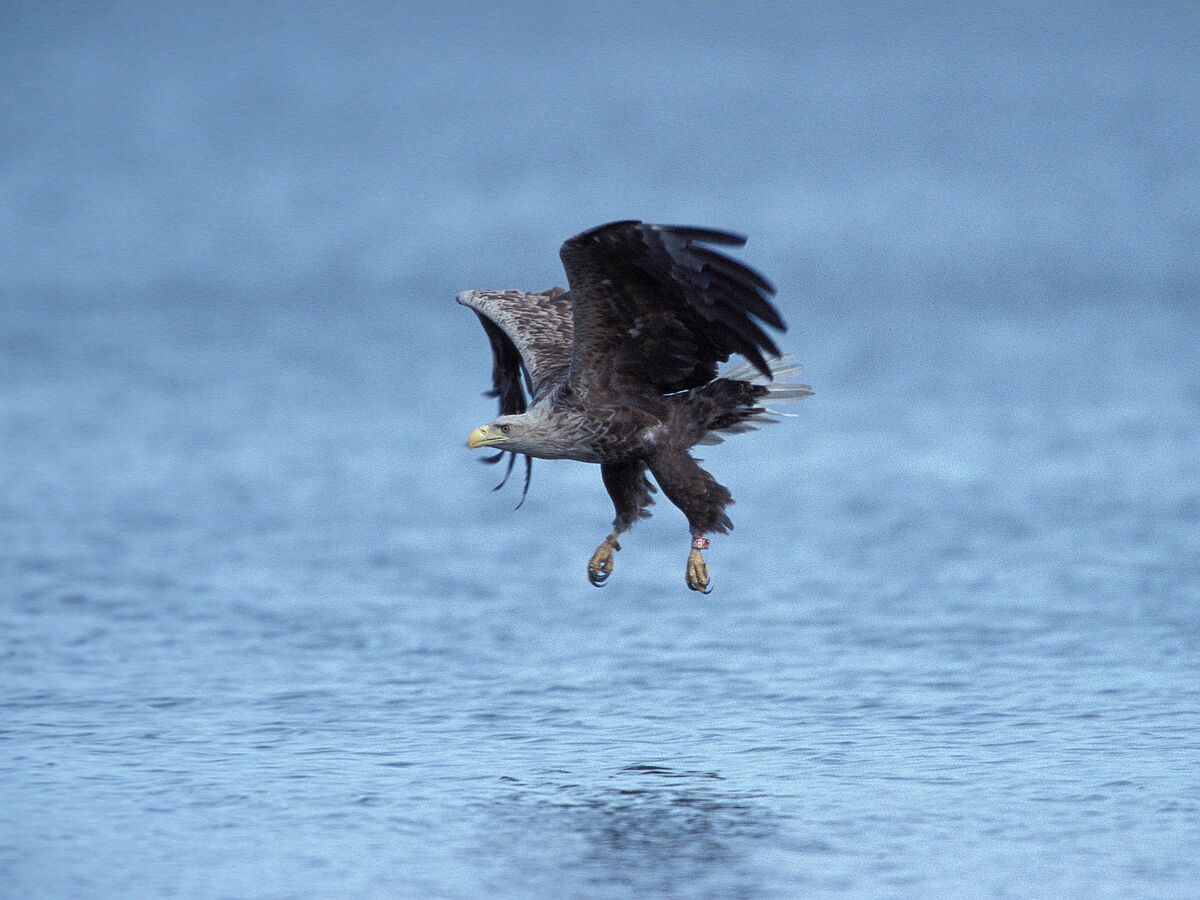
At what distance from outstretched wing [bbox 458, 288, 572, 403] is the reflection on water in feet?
6.68

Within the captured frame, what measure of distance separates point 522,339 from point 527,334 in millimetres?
60

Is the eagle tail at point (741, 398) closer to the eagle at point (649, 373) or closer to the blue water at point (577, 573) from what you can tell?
the eagle at point (649, 373)

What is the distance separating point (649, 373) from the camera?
10.5 meters

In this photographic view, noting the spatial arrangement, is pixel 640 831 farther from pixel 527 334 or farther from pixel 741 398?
pixel 527 334

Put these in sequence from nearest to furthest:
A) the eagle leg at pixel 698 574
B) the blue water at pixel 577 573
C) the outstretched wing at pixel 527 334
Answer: the blue water at pixel 577 573
the eagle leg at pixel 698 574
the outstretched wing at pixel 527 334

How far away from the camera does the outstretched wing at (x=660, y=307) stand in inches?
372

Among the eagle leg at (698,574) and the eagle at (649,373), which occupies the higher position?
the eagle at (649,373)

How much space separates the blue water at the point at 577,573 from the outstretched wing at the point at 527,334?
64.1 inches

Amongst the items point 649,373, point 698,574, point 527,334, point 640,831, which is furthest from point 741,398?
point 640,831

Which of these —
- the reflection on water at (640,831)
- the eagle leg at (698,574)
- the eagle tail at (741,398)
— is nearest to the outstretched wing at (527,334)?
the eagle tail at (741,398)

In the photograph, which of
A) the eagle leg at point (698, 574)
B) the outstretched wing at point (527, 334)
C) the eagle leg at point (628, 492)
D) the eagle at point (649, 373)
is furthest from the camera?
the outstretched wing at point (527, 334)

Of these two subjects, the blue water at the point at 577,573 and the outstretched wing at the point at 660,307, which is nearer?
the blue water at the point at 577,573

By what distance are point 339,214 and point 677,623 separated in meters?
32.0

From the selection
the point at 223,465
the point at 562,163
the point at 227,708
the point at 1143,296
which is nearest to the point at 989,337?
the point at 1143,296
